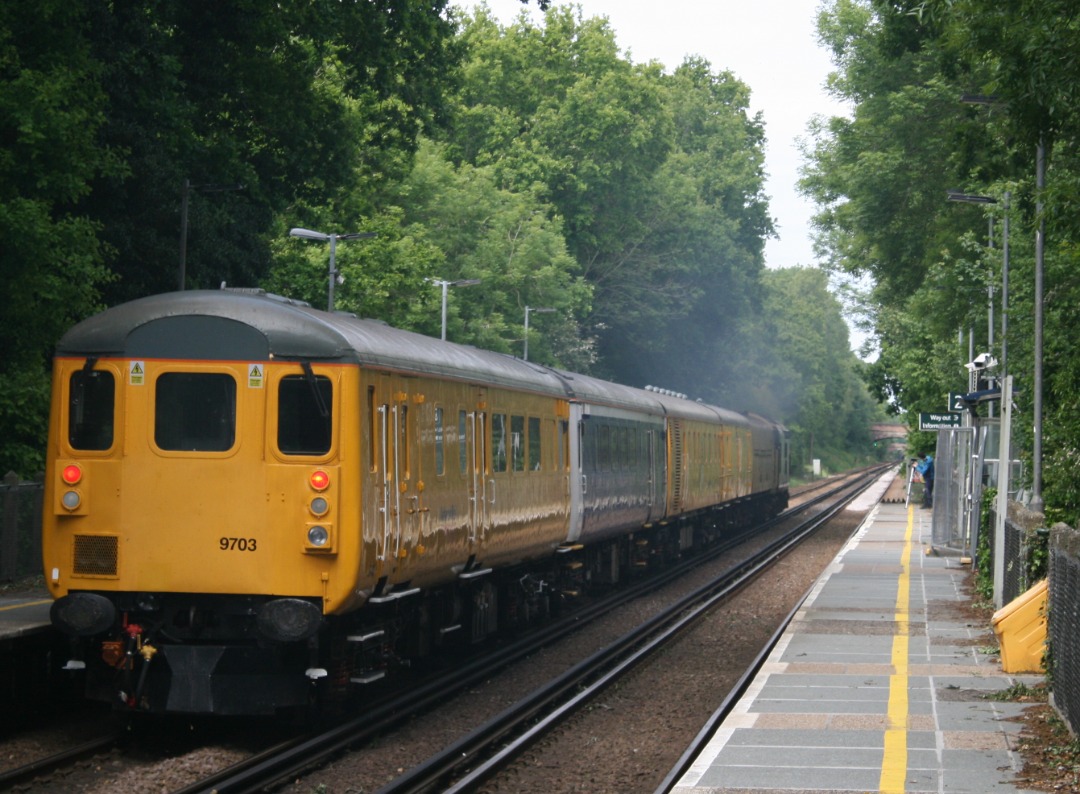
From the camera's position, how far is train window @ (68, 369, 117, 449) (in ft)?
37.5

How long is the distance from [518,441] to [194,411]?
5911mm

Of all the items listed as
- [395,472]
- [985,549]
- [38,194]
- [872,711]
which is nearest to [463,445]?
[395,472]

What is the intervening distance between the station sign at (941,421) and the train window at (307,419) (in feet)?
65.3

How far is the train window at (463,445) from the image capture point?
47.3 ft

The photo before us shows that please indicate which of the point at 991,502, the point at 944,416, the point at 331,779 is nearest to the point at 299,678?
the point at 331,779

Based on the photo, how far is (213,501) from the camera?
1128 cm

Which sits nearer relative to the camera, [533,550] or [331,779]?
[331,779]

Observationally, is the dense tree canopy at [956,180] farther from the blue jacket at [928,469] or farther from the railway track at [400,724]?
the railway track at [400,724]

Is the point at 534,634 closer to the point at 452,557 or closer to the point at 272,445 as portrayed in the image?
the point at 452,557

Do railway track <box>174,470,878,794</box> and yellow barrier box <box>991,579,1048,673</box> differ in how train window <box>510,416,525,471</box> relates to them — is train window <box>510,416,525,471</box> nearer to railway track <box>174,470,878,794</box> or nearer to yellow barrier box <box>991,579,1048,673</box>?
railway track <box>174,470,878,794</box>

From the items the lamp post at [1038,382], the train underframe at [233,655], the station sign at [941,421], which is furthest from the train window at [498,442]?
the station sign at [941,421]

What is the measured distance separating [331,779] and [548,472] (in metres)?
8.35

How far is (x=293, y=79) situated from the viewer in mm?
31078

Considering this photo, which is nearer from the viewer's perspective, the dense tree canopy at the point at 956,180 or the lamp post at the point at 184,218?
the dense tree canopy at the point at 956,180
